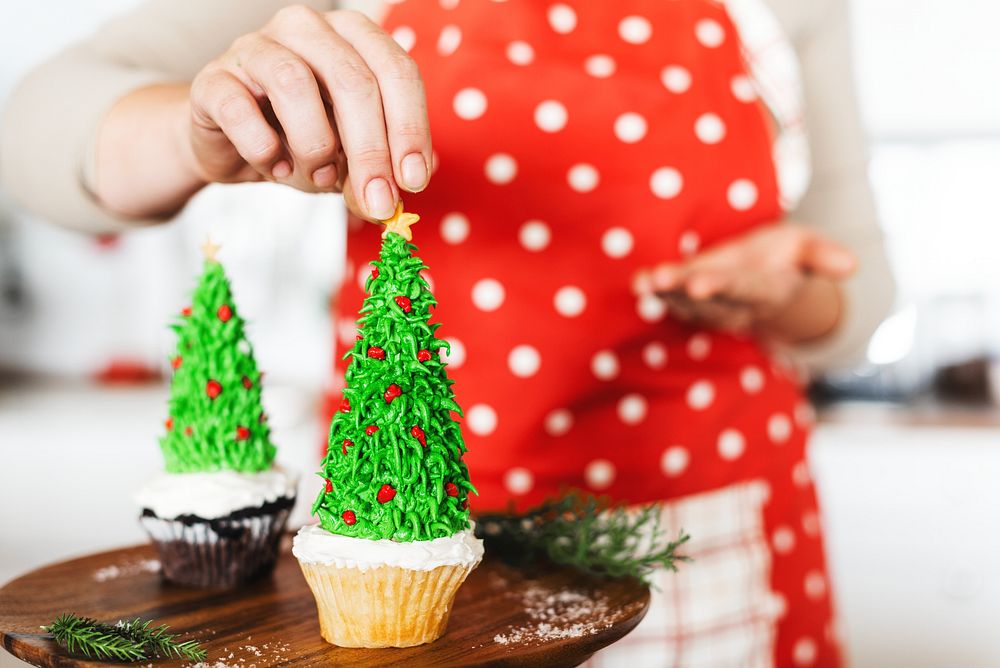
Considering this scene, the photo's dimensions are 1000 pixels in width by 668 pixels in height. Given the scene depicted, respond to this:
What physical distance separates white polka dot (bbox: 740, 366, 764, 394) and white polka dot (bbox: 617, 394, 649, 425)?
133mm

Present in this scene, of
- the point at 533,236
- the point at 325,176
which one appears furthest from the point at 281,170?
the point at 533,236

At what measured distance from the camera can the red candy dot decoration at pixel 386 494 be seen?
0.56 m

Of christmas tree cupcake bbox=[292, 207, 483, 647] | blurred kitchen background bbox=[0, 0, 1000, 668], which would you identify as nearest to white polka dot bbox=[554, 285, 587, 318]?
christmas tree cupcake bbox=[292, 207, 483, 647]

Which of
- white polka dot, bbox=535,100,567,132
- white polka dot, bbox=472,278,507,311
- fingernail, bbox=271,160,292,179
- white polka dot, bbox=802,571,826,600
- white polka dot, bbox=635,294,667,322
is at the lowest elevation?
white polka dot, bbox=802,571,826,600

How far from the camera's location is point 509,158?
2.89 feet

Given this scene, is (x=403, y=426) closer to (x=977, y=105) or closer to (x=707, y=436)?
(x=707, y=436)

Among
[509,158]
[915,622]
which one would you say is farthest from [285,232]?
[915,622]

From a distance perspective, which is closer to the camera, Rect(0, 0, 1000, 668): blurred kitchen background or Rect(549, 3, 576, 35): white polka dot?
Rect(549, 3, 576, 35): white polka dot

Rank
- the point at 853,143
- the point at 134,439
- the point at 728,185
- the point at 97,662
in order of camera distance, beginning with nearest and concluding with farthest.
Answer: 1. the point at 97,662
2. the point at 728,185
3. the point at 853,143
4. the point at 134,439

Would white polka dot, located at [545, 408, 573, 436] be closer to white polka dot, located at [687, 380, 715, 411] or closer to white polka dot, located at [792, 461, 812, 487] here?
white polka dot, located at [687, 380, 715, 411]

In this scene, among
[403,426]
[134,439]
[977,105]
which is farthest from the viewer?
[977,105]

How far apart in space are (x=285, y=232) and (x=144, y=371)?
Answer: 58cm

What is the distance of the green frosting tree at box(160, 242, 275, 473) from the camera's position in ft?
2.31

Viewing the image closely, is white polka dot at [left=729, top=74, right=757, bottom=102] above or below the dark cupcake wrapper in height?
above
